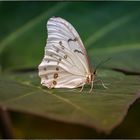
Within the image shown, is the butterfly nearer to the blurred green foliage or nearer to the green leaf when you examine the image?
the blurred green foliage

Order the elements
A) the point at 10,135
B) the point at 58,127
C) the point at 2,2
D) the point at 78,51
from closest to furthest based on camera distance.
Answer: the point at 10,135, the point at 58,127, the point at 78,51, the point at 2,2

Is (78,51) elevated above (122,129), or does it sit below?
above

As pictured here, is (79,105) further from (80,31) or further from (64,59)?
(80,31)

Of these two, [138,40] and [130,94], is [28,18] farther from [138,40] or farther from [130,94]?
[130,94]

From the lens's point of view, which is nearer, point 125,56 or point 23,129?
point 23,129

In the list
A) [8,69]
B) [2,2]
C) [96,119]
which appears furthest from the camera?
[2,2]

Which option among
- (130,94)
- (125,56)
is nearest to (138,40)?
(125,56)

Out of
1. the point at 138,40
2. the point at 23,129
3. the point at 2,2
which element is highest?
the point at 2,2

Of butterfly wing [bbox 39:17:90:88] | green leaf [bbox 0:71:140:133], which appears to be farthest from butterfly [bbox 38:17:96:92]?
green leaf [bbox 0:71:140:133]
